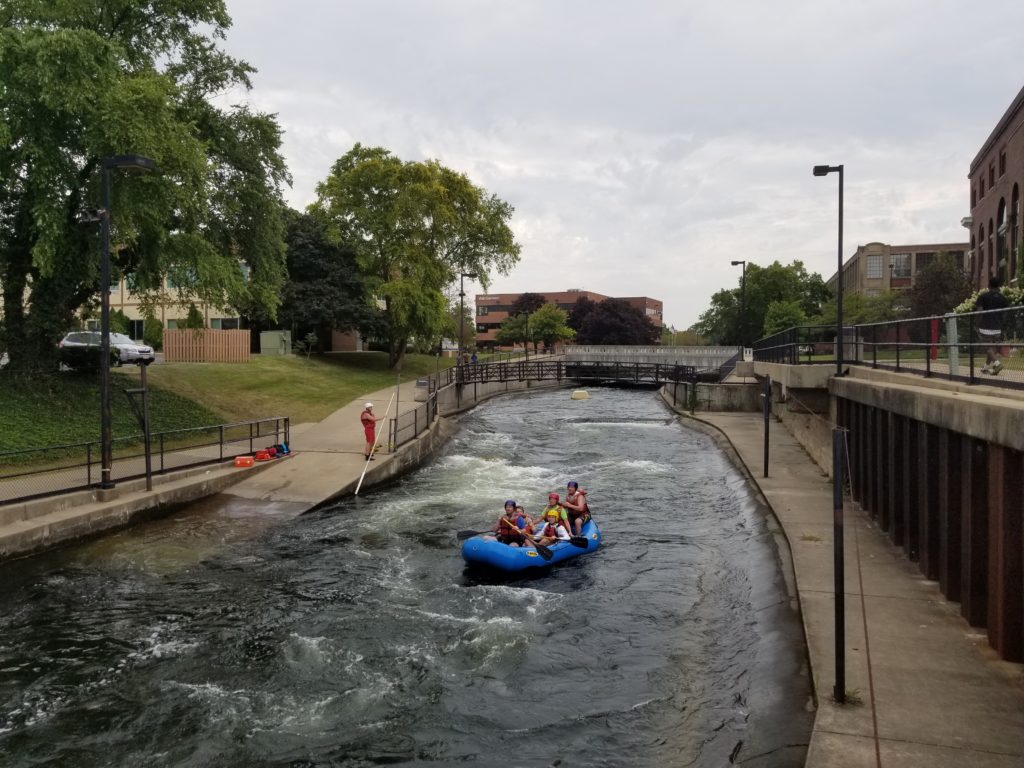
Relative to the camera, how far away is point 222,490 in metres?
21.0

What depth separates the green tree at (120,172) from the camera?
22.4 m

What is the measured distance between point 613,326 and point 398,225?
224 ft

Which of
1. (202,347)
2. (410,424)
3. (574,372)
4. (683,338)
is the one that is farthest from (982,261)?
(683,338)

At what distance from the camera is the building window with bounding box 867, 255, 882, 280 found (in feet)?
353

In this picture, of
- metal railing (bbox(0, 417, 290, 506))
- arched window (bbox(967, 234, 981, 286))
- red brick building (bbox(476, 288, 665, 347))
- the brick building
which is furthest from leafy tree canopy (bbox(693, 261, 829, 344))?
metal railing (bbox(0, 417, 290, 506))

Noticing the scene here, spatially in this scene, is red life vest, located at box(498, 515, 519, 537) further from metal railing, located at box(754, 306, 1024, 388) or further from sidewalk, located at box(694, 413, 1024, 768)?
metal railing, located at box(754, 306, 1024, 388)

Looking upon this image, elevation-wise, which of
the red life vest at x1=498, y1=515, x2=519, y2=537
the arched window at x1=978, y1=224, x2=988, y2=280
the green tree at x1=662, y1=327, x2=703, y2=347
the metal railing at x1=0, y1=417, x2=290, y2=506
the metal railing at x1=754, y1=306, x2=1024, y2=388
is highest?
the arched window at x1=978, y1=224, x2=988, y2=280

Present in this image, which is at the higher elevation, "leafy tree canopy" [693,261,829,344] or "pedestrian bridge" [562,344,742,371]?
"leafy tree canopy" [693,261,829,344]

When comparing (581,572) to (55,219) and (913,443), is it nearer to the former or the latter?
(913,443)

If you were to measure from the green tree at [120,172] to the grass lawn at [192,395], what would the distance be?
1.91 m

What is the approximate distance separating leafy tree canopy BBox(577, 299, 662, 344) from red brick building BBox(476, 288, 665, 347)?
69.6 feet

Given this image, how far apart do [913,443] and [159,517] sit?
1656 cm

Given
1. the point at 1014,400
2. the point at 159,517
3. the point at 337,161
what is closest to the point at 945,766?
the point at 1014,400

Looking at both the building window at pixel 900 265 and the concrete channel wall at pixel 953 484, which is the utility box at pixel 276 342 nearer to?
the concrete channel wall at pixel 953 484
